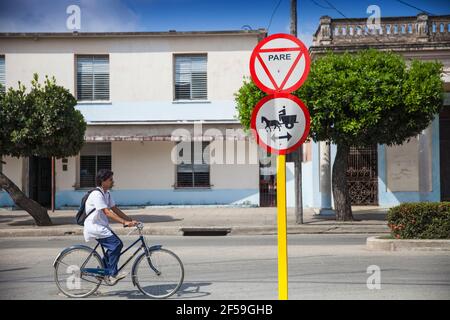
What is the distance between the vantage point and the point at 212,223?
16.3 m

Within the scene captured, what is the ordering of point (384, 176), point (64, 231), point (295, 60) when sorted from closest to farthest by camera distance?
point (295, 60) < point (64, 231) < point (384, 176)

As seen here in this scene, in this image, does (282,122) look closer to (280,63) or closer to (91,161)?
(280,63)

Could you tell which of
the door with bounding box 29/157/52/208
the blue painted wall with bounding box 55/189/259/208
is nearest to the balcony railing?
the blue painted wall with bounding box 55/189/259/208

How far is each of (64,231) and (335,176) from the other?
797cm

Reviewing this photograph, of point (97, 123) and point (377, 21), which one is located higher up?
point (377, 21)

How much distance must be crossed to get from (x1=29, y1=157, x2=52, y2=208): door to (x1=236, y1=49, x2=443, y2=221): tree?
10.7m

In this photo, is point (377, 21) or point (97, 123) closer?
point (377, 21)

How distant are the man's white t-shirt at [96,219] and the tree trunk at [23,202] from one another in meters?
9.54

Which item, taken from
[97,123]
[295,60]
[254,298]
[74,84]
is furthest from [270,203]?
[295,60]

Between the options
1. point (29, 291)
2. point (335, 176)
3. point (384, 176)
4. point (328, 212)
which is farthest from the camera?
point (384, 176)

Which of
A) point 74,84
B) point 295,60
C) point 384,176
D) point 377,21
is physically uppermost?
point 377,21

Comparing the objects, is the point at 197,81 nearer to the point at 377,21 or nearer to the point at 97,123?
the point at 97,123

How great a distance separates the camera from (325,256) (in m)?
10.5
